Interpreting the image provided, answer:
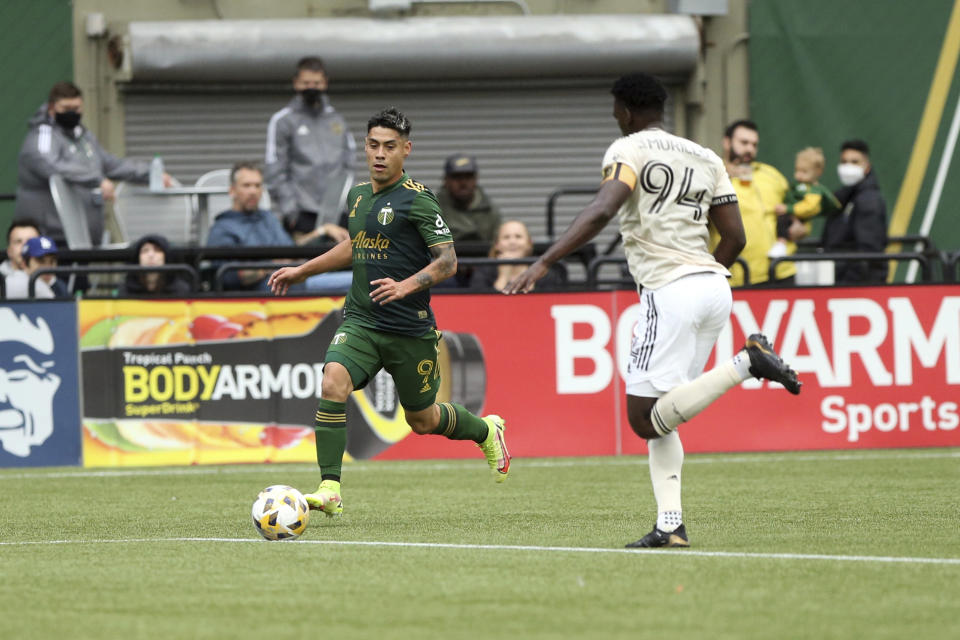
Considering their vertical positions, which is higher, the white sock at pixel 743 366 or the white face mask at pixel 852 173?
the white face mask at pixel 852 173

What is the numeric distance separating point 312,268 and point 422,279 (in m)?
0.80

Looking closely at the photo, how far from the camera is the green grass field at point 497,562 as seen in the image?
5523 mm

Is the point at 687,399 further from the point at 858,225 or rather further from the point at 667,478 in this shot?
the point at 858,225

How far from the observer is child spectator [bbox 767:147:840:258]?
14727 millimetres

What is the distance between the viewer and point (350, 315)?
9.31 m

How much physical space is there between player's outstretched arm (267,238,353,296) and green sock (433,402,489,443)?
108 centimetres

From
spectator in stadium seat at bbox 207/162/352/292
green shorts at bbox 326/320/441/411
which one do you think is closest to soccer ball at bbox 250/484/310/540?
green shorts at bbox 326/320/441/411

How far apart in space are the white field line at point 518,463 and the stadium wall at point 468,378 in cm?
22

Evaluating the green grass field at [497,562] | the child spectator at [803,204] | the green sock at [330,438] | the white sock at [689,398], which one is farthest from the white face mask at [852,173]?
the white sock at [689,398]

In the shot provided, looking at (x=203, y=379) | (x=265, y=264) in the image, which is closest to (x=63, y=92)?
(x=265, y=264)

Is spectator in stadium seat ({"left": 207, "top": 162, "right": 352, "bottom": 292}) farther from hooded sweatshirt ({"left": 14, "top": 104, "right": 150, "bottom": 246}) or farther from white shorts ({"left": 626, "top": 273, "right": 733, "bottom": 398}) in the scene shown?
white shorts ({"left": 626, "top": 273, "right": 733, "bottom": 398})

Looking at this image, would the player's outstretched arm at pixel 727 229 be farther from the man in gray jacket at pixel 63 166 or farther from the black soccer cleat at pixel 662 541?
the man in gray jacket at pixel 63 166

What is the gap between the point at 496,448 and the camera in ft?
33.2

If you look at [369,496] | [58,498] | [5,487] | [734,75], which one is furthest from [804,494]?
[734,75]
